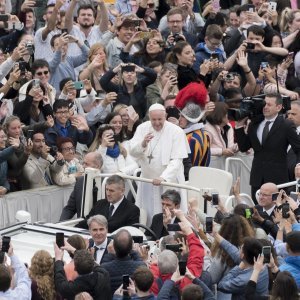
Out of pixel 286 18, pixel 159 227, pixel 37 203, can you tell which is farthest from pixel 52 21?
pixel 159 227

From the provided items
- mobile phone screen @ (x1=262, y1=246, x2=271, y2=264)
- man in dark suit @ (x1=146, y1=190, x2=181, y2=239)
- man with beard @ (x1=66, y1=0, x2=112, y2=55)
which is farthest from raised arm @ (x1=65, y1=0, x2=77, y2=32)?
mobile phone screen @ (x1=262, y1=246, x2=271, y2=264)

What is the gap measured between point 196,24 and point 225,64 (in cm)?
232

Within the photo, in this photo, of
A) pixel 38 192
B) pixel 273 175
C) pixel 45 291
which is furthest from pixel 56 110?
pixel 45 291

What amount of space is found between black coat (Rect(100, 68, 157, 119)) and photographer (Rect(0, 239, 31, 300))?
6.58 metres

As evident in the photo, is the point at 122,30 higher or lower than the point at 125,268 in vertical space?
higher

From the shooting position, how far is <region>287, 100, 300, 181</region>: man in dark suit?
65.2 feet

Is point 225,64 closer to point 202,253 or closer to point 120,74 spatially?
point 120,74

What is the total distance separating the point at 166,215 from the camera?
17.1 meters

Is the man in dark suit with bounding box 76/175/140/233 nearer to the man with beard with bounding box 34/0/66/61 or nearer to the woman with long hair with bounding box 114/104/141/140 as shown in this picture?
the woman with long hair with bounding box 114/104/141/140

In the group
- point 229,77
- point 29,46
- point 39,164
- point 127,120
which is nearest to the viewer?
point 39,164

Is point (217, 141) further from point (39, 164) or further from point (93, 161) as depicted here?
point (39, 164)

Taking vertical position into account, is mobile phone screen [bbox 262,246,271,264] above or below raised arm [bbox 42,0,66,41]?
below

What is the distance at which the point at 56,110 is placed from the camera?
20.0 m

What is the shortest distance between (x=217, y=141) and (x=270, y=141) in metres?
1.54
